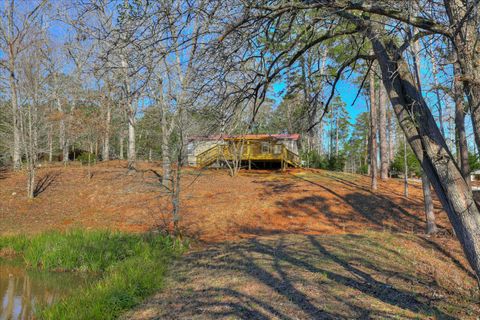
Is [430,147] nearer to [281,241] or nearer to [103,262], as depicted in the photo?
[281,241]

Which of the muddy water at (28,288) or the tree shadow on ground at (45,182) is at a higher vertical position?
the tree shadow on ground at (45,182)

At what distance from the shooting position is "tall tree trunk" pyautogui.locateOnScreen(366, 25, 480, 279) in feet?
10.1

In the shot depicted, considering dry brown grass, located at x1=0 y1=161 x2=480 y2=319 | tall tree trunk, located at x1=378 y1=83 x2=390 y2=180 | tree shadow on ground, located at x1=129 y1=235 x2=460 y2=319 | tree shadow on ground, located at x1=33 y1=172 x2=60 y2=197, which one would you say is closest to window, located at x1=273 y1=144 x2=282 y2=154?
dry brown grass, located at x1=0 y1=161 x2=480 y2=319

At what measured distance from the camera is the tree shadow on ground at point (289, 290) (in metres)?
4.17

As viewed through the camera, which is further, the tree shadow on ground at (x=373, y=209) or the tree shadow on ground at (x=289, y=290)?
the tree shadow on ground at (x=373, y=209)

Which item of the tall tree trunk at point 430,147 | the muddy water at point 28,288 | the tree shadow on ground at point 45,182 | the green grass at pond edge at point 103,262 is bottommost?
the muddy water at point 28,288

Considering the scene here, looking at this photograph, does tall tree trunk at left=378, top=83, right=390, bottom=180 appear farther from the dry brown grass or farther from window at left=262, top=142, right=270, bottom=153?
window at left=262, top=142, right=270, bottom=153

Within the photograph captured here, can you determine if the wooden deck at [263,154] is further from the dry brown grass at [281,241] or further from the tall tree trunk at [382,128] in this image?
the tall tree trunk at [382,128]

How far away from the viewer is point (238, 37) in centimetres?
372

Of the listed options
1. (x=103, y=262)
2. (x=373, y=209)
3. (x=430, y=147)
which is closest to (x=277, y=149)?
(x=373, y=209)

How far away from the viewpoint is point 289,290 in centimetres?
487

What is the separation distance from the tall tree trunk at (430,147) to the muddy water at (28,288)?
625cm

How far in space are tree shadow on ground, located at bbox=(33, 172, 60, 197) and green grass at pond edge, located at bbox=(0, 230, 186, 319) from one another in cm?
688

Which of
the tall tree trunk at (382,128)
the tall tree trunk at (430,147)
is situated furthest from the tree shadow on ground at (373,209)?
the tall tree trunk at (430,147)
